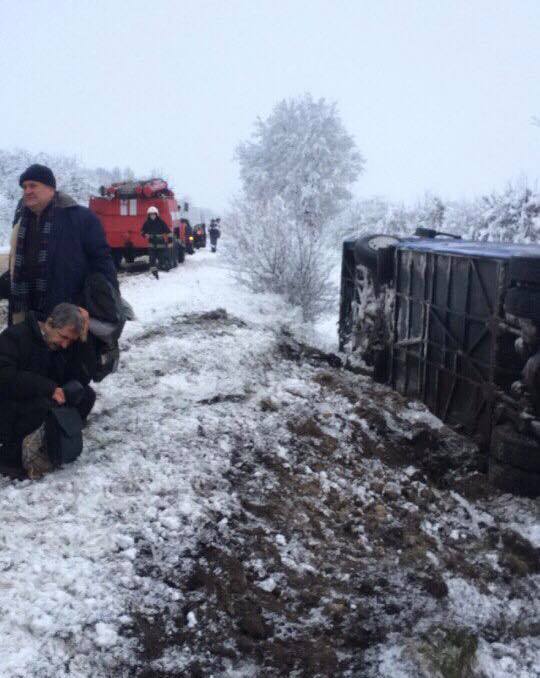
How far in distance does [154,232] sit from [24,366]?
39.2ft

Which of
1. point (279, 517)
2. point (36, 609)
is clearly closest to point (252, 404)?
point (279, 517)

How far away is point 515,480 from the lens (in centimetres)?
541

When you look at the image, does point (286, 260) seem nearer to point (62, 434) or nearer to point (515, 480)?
point (515, 480)

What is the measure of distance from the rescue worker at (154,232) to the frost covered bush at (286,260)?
220 centimetres

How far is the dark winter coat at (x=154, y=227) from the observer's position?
615 inches

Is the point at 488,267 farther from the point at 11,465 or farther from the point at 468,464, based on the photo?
the point at 11,465

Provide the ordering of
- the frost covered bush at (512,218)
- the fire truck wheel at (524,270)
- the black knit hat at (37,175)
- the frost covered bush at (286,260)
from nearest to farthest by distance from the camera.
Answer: the black knit hat at (37,175)
the fire truck wheel at (524,270)
the frost covered bush at (286,260)
the frost covered bush at (512,218)

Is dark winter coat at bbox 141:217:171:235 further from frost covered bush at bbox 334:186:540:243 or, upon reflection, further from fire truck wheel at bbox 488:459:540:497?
fire truck wheel at bbox 488:459:540:497

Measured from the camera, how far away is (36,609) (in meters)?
3.04

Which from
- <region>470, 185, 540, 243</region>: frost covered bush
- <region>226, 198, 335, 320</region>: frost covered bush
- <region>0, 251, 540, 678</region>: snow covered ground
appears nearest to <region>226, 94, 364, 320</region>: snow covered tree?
<region>470, 185, 540, 243</region>: frost covered bush

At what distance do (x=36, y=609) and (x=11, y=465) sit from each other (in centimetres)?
156

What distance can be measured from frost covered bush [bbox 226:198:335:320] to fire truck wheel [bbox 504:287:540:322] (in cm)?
906

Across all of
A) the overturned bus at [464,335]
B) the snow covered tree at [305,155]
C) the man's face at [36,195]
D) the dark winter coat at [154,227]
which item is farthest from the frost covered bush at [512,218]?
the snow covered tree at [305,155]

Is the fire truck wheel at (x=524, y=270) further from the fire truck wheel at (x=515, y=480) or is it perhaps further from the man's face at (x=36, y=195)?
the man's face at (x=36, y=195)
